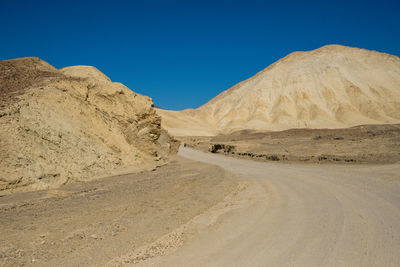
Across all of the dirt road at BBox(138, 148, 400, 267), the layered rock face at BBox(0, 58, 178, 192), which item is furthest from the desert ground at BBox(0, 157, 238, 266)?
the layered rock face at BBox(0, 58, 178, 192)

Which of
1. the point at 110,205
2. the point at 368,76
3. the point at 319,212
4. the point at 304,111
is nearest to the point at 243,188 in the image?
the point at 319,212

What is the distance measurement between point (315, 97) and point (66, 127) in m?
77.8

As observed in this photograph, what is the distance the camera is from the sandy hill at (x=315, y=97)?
2712 inches

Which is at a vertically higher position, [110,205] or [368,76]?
[368,76]

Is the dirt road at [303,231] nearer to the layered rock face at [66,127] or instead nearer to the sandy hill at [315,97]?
the layered rock face at [66,127]

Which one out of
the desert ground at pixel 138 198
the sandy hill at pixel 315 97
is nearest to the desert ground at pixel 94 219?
the desert ground at pixel 138 198

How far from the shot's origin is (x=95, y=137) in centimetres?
1149

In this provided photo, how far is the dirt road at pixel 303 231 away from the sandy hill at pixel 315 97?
199ft

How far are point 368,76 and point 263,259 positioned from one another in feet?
312

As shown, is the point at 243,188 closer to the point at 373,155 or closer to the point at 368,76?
the point at 373,155

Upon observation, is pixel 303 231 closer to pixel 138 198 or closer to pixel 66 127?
pixel 138 198

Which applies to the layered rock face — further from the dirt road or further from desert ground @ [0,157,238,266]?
the dirt road

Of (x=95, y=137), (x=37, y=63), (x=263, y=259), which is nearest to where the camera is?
(x=263, y=259)

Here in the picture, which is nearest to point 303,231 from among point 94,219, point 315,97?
point 94,219
